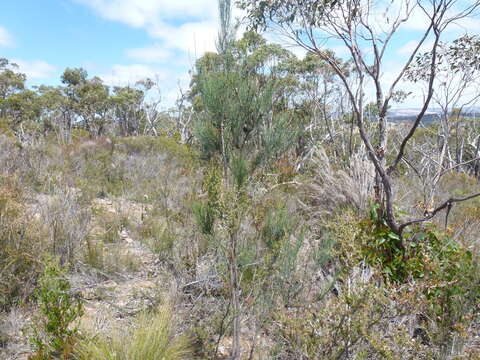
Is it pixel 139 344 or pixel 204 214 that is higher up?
pixel 204 214

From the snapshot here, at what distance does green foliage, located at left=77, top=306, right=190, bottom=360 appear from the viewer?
231 cm

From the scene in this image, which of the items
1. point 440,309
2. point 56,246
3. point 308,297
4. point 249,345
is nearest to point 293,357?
point 249,345

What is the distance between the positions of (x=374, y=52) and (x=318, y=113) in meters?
9.36

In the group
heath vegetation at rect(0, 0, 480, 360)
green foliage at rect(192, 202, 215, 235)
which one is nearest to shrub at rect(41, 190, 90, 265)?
heath vegetation at rect(0, 0, 480, 360)

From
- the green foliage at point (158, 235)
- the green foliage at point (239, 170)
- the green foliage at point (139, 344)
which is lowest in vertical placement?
the green foliage at point (139, 344)

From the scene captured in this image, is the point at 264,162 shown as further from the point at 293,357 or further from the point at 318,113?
the point at 318,113

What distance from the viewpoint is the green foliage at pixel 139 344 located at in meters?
2.31

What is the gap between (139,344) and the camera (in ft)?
7.66

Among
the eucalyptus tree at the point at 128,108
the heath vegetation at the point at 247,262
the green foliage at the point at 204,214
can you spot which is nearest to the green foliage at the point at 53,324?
the heath vegetation at the point at 247,262

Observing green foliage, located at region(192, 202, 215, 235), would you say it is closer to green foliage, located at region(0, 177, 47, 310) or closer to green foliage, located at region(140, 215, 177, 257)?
green foliage, located at region(0, 177, 47, 310)

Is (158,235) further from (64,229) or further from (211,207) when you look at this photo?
(211,207)

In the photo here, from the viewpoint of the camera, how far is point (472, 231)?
4633mm

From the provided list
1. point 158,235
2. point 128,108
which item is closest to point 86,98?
point 128,108

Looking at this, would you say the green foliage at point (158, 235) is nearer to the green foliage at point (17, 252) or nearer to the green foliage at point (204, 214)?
the green foliage at point (17, 252)
